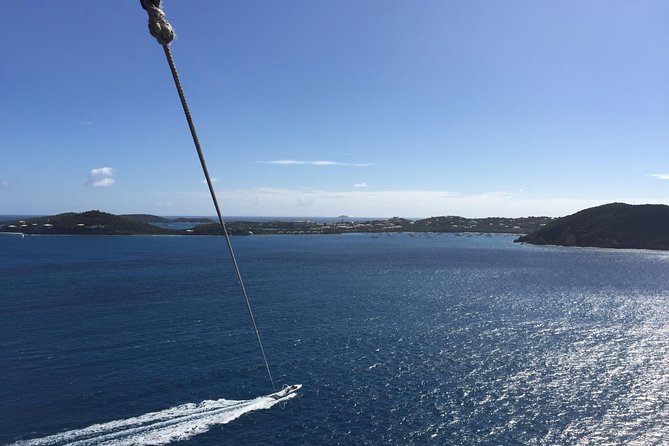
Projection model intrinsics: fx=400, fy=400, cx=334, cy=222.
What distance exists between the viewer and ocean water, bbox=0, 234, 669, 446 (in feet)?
88.1

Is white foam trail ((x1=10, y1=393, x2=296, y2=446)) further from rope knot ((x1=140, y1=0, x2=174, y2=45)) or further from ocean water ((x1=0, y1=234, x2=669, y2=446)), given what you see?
rope knot ((x1=140, y1=0, x2=174, y2=45))

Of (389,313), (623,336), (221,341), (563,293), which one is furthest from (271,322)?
(563,293)

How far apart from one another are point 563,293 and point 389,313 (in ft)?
129

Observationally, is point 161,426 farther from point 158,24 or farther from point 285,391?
point 158,24

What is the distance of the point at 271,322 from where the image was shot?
5212 centimetres

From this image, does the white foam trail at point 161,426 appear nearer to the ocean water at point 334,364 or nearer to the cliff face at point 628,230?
the ocean water at point 334,364

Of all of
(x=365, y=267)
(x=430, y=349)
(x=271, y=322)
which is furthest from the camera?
(x=365, y=267)

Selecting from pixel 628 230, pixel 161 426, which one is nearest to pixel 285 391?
pixel 161 426

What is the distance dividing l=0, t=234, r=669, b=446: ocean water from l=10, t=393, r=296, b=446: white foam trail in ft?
0.43

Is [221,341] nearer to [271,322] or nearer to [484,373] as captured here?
[271,322]

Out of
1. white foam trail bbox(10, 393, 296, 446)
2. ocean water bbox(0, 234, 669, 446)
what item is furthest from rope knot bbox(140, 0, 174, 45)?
white foam trail bbox(10, 393, 296, 446)

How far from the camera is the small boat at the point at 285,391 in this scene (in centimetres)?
3094

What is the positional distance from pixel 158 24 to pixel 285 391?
103ft

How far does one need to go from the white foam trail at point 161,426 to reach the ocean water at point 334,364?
13 centimetres
